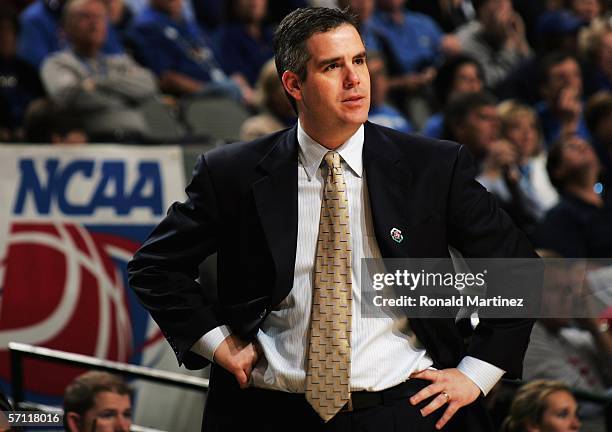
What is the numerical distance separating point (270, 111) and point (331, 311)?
3.51 metres

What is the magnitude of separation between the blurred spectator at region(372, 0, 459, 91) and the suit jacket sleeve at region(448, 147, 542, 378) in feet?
18.5

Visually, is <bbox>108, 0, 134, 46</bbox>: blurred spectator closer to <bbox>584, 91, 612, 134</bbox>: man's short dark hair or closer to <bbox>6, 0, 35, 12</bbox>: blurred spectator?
<bbox>6, 0, 35, 12</bbox>: blurred spectator

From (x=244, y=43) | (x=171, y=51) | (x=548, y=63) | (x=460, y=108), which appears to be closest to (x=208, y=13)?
(x=244, y=43)

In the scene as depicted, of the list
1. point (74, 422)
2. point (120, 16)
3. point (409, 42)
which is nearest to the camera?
point (74, 422)

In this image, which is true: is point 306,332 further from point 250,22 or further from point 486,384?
point 250,22

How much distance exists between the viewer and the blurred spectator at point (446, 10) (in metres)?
9.23

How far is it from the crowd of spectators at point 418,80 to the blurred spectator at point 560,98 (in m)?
0.01

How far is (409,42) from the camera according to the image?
855 cm

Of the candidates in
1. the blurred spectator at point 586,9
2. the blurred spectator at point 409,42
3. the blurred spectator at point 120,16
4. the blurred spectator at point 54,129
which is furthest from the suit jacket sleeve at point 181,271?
the blurred spectator at point 586,9

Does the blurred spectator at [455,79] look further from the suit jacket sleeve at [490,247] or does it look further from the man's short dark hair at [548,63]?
the suit jacket sleeve at [490,247]

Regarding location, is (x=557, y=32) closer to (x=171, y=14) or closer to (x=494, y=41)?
(x=494, y=41)

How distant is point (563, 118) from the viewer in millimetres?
7816

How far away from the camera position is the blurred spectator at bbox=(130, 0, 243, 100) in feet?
24.0

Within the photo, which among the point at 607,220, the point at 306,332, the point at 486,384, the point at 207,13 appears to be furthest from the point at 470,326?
the point at 207,13
